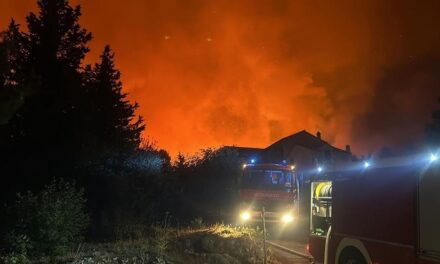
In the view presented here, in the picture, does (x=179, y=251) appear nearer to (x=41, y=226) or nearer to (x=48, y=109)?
(x=41, y=226)

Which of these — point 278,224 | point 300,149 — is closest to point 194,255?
point 278,224

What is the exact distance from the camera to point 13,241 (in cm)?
1108

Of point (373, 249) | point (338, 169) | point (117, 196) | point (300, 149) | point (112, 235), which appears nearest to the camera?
point (373, 249)

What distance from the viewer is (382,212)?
7809 millimetres

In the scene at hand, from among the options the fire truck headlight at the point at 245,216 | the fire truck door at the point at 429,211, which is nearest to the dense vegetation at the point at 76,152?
the fire truck headlight at the point at 245,216

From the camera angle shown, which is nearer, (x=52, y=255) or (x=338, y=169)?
(x=338, y=169)

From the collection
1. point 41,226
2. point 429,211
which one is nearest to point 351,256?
point 429,211

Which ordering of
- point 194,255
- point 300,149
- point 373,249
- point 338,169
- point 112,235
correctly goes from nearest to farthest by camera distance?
1. point 373,249
2. point 338,169
3. point 194,255
4. point 112,235
5. point 300,149

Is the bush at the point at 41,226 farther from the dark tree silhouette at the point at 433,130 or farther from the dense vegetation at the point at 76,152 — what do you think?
the dark tree silhouette at the point at 433,130

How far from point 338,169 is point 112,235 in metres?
11.8

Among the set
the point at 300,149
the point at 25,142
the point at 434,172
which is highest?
the point at 300,149

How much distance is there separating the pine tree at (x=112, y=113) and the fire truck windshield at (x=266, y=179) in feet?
25.9

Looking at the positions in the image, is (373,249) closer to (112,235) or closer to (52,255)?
(52,255)

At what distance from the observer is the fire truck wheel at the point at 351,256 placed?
858 centimetres
